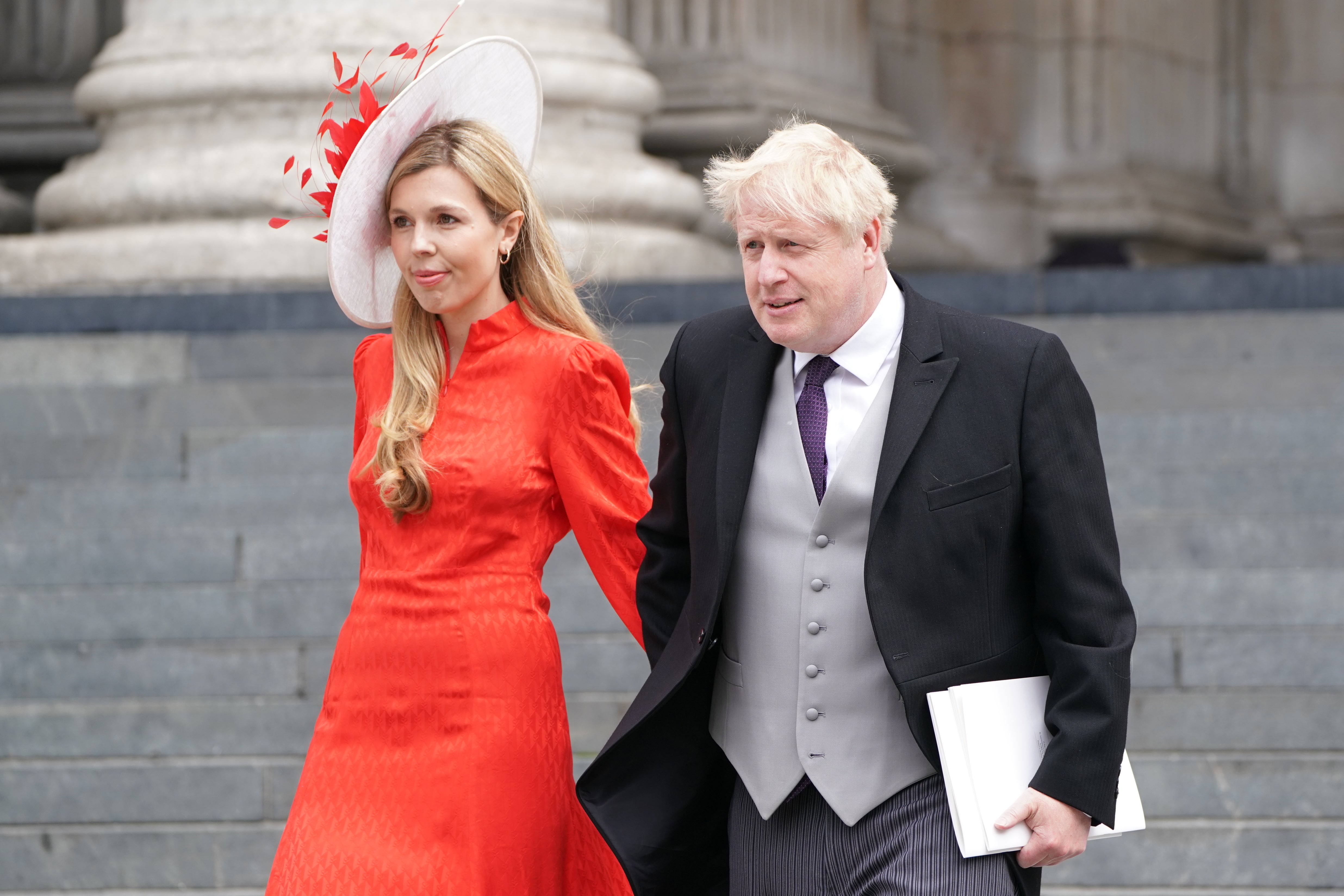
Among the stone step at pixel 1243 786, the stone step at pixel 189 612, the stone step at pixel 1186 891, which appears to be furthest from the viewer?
the stone step at pixel 189 612

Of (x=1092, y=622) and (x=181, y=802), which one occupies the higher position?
(x=1092, y=622)

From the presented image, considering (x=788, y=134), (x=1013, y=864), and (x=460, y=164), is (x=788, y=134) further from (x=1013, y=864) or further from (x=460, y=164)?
(x=1013, y=864)

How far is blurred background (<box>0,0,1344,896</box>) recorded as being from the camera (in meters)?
4.83

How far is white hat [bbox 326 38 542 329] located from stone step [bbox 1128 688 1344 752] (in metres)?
2.37

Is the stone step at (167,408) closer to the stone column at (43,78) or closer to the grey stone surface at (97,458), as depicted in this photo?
the grey stone surface at (97,458)

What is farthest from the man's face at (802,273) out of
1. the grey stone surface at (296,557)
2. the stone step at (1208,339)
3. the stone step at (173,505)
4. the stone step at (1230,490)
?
the stone step at (1208,339)

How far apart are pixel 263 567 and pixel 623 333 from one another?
182cm

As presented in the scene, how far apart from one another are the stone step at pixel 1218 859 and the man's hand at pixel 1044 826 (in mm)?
2054

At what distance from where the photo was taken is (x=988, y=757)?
251 cm

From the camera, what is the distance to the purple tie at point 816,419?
2660 mm

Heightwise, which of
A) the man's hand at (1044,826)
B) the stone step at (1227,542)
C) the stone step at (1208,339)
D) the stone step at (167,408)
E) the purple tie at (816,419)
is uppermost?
the purple tie at (816,419)

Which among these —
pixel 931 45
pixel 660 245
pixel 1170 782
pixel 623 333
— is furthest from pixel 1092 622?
pixel 931 45

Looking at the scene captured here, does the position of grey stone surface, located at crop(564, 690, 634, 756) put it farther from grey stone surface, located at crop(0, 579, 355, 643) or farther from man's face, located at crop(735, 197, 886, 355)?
man's face, located at crop(735, 197, 886, 355)

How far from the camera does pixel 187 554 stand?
5742mm
